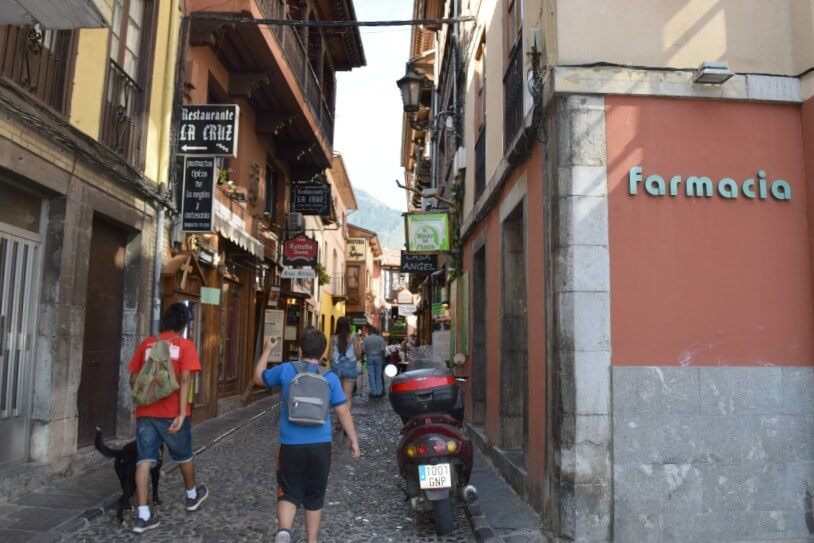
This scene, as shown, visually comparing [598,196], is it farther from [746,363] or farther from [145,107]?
[145,107]

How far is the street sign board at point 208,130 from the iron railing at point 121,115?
45.1 inches

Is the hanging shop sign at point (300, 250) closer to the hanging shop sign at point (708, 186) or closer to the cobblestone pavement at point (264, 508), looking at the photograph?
the cobblestone pavement at point (264, 508)

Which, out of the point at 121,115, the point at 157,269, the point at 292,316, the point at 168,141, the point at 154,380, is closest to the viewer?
the point at 154,380

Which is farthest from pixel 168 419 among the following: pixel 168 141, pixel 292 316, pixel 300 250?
pixel 292 316

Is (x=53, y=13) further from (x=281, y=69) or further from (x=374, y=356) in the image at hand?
(x=374, y=356)

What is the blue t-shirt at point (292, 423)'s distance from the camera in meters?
4.45

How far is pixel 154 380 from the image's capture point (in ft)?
18.2

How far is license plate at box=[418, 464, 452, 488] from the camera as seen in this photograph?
206 inches

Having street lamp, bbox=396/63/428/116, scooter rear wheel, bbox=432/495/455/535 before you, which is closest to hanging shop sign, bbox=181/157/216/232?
street lamp, bbox=396/63/428/116

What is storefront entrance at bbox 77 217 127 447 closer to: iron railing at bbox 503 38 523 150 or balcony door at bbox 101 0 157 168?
balcony door at bbox 101 0 157 168

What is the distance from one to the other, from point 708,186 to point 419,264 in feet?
44.6

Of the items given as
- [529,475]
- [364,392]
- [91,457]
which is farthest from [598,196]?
[364,392]

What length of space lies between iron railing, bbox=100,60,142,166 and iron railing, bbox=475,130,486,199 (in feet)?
16.1

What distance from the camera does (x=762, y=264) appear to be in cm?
533
